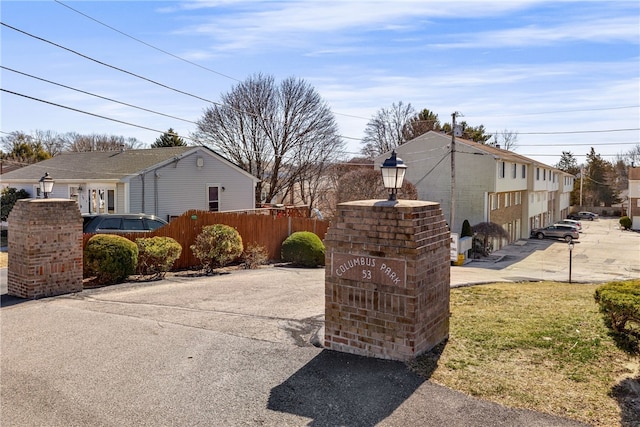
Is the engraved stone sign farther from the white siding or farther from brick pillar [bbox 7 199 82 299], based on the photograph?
the white siding

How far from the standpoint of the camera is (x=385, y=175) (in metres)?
6.82

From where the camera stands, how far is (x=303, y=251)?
17.1 metres

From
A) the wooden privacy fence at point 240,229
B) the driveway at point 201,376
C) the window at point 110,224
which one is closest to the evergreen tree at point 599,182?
the wooden privacy fence at point 240,229

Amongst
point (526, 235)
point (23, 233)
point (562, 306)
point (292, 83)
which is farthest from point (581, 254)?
point (23, 233)

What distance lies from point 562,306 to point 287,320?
5.00 m

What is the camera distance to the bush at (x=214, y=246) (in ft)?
47.3

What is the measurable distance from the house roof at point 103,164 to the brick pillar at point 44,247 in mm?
13424

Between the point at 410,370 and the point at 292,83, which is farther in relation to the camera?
the point at 292,83

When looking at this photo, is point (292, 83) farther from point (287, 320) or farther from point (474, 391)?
point (474, 391)

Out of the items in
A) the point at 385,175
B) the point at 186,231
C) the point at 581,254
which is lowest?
the point at 581,254

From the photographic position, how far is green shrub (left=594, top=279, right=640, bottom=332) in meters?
5.88

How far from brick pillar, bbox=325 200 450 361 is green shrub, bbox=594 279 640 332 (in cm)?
200

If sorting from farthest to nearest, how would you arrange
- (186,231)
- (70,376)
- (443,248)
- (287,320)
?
(186,231)
(287,320)
(443,248)
(70,376)

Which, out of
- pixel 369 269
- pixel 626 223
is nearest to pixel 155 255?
pixel 369 269
